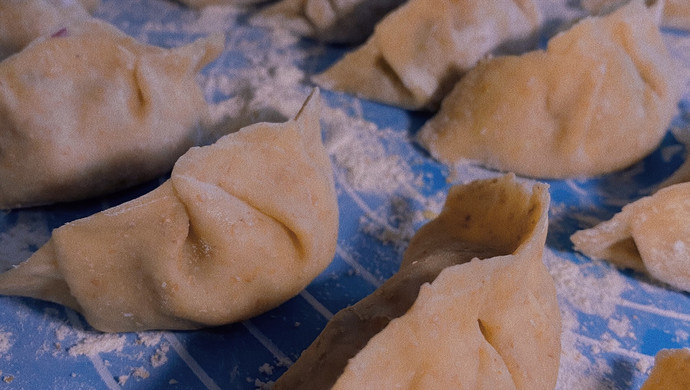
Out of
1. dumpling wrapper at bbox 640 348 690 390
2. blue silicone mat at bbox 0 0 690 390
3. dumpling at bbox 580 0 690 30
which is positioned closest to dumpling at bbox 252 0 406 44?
blue silicone mat at bbox 0 0 690 390

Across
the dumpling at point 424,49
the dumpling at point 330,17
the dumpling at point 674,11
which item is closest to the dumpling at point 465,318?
the dumpling at point 424,49

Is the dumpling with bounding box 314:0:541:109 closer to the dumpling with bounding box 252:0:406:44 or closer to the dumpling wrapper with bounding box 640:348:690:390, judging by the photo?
the dumpling with bounding box 252:0:406:44

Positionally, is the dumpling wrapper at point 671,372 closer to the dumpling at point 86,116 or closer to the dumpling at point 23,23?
the dumpling at point 86,116

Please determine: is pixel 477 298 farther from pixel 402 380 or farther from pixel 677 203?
pixel 677 203


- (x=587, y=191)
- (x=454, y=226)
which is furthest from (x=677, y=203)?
(x=454, y=226)

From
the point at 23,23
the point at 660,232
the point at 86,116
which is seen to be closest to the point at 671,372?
the point at 660,232

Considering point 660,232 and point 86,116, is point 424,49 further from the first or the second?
point 86,116

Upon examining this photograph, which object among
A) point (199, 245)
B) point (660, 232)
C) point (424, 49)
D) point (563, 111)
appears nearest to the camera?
point (199, 245)
